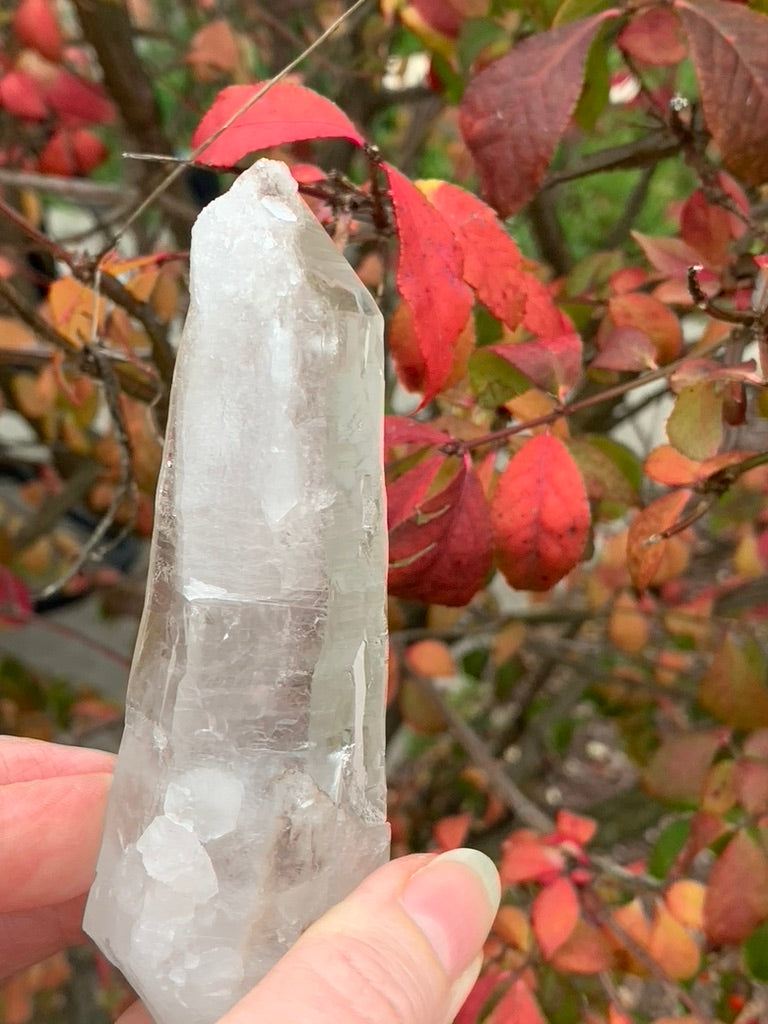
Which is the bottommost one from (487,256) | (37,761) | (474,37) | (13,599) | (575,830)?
(575,830)

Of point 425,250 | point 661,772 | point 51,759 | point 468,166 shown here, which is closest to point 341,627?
point 425,250

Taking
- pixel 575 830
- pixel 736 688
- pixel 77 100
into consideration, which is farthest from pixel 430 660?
pixel 77 100

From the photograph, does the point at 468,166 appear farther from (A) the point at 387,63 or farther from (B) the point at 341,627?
(B) the point at 341,627

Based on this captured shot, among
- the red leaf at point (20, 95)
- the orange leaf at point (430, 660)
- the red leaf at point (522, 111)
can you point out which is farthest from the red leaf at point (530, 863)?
the red leaf at point (20, 95)

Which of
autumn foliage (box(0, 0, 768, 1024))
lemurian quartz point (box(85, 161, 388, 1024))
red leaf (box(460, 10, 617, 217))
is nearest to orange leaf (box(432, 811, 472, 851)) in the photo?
autumn foliage (box(0, 0, 768, 1024))

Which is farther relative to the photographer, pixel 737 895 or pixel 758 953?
pixel 758 953

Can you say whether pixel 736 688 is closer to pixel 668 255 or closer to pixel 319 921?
pixel 668 255
